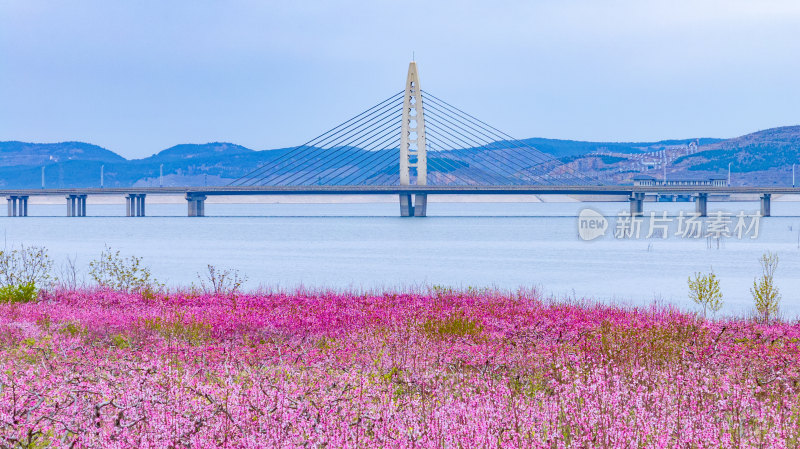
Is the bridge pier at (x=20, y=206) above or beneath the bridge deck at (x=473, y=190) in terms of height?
beneath

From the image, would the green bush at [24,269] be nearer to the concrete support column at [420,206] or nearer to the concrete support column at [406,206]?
the concrete support column at [406,206]

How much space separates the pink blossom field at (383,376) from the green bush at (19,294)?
445mm

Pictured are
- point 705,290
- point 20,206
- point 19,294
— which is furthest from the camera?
point 20,206

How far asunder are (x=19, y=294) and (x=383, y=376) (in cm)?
1113

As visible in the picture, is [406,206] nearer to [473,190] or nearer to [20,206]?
[473,190]

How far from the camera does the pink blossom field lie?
5391 mm

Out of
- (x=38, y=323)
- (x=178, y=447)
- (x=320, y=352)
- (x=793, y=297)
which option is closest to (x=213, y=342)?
(x=320, y=352)

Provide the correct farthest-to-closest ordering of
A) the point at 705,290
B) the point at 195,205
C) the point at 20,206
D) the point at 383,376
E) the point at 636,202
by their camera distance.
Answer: the point at 20,206 → the point at 195,205 → the point at 636,202 → the point at 705,290 → the point at 383,376

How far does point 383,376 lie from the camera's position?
28.2 feet

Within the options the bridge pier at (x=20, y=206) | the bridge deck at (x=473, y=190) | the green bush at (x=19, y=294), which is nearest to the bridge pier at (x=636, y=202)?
the bridge deck at (x=473, y=190)

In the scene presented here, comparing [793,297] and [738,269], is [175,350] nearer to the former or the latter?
[793,297]

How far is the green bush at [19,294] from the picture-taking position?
16594 millimetres

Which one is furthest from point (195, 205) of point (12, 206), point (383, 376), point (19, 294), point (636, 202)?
point (383, 376)

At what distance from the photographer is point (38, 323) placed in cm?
1321
